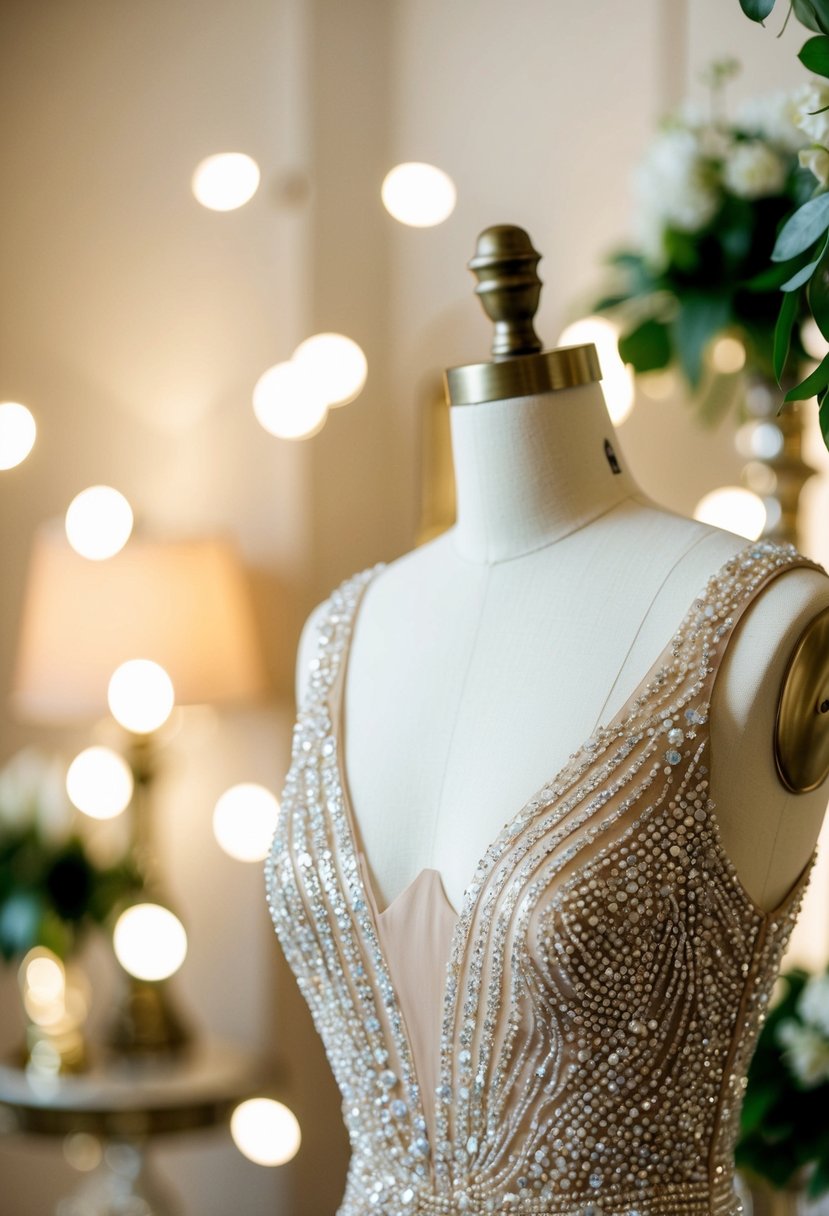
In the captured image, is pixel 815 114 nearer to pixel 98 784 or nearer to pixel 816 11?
pixel 816 11

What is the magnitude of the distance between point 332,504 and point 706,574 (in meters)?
2.02

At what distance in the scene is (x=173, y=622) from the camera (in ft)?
8.70

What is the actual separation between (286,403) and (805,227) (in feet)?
6.99

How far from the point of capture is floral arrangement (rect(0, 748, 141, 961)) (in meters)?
2.65

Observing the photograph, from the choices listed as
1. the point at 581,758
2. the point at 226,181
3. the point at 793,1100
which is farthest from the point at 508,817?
the point at 226,181

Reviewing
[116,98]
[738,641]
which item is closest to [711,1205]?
[738,641]

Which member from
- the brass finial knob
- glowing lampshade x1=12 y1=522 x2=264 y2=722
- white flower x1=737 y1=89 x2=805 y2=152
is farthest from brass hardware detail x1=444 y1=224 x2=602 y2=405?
glowing lampshade x1=12 y1=522 x2=264 y2=722

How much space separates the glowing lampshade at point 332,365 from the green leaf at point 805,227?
212 cm

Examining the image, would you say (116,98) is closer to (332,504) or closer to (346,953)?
(332,504)

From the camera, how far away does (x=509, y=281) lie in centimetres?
109

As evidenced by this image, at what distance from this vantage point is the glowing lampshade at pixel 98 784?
2.92 meters

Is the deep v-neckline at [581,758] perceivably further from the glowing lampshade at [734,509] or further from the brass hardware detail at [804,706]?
the glowing lampshade at [734,509]

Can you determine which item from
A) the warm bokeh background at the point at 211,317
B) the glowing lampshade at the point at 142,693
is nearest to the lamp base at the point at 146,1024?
the warm bokeh background at the point at 211,317

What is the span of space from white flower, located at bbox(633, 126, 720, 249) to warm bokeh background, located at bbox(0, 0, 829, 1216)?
0.99 m
